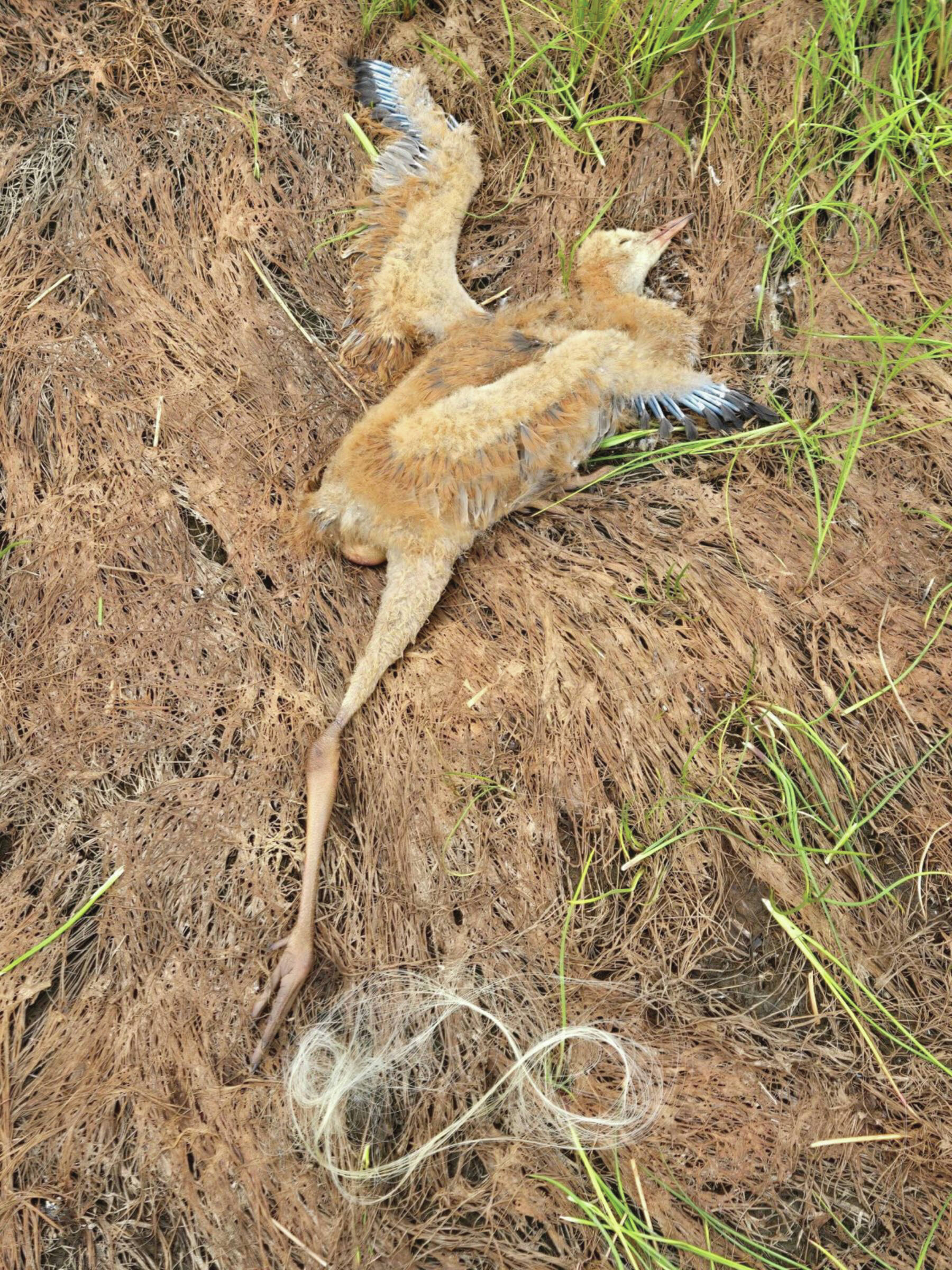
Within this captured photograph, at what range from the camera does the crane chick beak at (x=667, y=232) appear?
7.72 ft

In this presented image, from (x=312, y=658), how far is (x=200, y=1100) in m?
1.08

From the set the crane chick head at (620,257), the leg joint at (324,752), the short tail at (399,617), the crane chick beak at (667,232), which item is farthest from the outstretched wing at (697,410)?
the leg joint at (324,752)

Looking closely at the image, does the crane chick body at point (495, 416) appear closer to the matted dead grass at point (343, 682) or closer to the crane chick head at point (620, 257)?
the crane chick head at point (620, 257)

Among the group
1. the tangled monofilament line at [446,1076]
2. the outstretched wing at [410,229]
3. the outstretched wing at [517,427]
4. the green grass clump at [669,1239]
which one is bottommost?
the green grass clump at [669,1239]

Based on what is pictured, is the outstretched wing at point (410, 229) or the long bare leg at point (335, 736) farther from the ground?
the outstretched wing at point (410, 229)

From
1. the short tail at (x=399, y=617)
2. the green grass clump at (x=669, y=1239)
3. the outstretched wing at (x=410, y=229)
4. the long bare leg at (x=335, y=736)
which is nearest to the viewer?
the green grass clump at (x=669, y=1239)

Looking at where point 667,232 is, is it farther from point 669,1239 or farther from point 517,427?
point 669,1239

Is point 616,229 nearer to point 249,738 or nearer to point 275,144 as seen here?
point 275,144

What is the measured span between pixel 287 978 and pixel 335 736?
23.1 inches

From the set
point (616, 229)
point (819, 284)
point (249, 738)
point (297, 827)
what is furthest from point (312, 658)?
point (819, 284)

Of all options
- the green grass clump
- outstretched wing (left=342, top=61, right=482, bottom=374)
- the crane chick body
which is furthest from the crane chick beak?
the green grass clump

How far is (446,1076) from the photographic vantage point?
2.04 m

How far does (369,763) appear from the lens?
2.22m

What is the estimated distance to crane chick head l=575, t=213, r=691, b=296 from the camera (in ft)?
7.57
